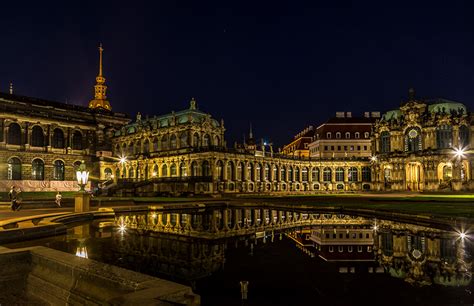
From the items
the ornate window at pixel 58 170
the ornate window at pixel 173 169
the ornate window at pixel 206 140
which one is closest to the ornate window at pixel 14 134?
the ornate window at pixel 58 170

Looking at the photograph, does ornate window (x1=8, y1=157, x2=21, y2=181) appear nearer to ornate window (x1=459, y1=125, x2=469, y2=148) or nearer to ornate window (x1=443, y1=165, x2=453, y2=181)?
ornate window (x1=443, y1=165, x2=453, y2=181)

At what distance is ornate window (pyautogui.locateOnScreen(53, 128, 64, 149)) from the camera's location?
8381 centimetres

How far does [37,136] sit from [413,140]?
83825mm

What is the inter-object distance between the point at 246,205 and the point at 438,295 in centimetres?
3324

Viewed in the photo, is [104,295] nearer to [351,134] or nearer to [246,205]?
[246,205]

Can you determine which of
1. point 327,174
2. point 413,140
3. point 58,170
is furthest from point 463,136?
point 58,170

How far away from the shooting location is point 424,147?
8481cm

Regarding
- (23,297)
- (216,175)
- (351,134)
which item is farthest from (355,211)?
(351,134)

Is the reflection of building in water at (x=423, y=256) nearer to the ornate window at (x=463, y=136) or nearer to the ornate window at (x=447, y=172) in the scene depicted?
the ornate window at (x=447, y=172)

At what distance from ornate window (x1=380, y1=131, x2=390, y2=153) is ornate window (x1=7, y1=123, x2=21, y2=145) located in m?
82.7

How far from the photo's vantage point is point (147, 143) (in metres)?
92.4

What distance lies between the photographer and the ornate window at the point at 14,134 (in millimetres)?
75338

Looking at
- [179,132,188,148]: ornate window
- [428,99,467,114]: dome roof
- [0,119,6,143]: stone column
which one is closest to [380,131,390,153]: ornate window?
[428,99,467,114]: dome roof

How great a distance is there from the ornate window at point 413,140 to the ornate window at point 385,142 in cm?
501
